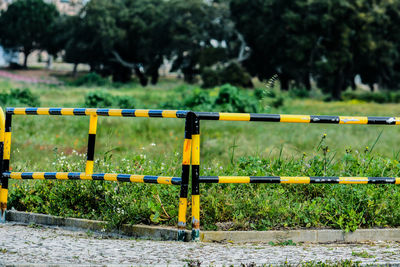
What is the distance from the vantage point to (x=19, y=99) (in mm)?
31172

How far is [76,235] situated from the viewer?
21.1 feet

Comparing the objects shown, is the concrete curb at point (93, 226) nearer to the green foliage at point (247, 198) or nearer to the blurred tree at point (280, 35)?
the green foliage at point (247, 198)

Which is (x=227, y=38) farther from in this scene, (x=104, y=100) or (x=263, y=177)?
(x=263, y=177)

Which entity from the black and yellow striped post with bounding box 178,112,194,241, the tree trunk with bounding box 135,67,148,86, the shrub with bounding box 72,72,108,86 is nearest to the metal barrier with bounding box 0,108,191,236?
the black and yellow striped post with bounding box 178,112,194,241

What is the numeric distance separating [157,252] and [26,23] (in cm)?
7077

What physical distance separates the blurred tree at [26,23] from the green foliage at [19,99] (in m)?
41.7

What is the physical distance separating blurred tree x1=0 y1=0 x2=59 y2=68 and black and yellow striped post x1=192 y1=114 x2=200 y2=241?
69034 mm

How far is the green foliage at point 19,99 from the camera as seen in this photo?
3028 cm

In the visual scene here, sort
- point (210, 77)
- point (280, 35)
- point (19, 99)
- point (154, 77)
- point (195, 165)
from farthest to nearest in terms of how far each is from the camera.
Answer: point (154, 77) → point (210, 77) → point (280, 35) → point (19, 99) → point (195, 165)

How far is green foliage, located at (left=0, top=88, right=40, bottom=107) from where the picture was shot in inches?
1192

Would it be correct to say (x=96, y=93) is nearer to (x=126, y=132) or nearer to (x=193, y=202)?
(x=126, y=132)

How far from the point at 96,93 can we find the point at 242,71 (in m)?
26.5

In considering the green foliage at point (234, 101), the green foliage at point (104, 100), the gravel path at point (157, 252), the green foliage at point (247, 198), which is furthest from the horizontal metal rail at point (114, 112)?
the green foliage at point (104, 100)

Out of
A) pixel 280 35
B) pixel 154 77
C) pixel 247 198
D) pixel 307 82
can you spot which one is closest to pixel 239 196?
pixel 247 198
